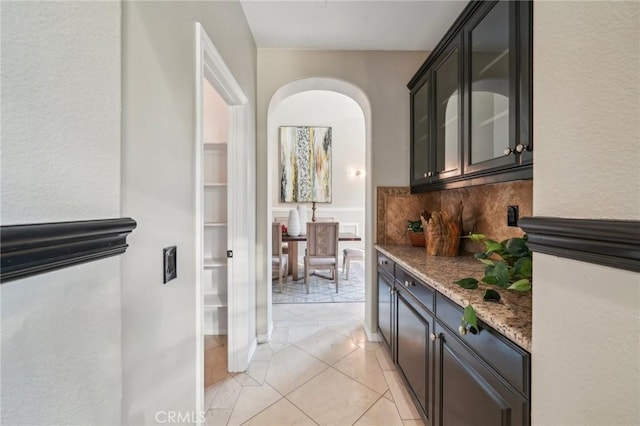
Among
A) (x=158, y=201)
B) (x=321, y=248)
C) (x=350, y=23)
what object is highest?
(x=350, y=23)

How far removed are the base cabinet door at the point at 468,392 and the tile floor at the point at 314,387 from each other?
1.81ft

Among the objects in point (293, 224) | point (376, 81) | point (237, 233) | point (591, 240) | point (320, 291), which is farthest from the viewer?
point (293, 224)

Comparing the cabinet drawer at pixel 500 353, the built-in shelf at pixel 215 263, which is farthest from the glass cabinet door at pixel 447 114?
the built-in shelf at pixel 215 263

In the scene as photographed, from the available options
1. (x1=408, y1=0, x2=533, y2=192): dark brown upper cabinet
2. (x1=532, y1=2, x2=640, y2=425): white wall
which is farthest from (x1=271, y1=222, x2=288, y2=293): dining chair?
(x1=532, y1=2, x2=640, y2=425): white wall

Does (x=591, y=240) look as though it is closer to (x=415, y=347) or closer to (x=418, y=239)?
(x=415, y=347)

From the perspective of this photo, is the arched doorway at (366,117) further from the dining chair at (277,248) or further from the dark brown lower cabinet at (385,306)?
the dining chair at (277,248)

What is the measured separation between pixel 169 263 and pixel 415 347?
139cm

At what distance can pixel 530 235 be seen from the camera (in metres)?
0.59

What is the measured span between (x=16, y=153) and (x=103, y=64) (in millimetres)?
296

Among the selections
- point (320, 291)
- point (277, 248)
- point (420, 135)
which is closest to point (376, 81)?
point (420, 135)

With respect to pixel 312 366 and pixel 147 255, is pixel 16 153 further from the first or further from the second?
pixel 312 366

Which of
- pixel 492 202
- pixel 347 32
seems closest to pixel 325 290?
pixel 492 202

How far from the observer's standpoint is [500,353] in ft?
2.64

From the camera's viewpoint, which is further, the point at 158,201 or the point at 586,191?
the point at 158,201
